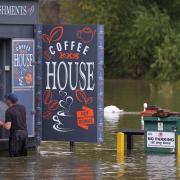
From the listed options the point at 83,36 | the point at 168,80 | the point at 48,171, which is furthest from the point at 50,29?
the point at 168,80

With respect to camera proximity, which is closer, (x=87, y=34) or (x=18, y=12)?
(x=18, y=12)

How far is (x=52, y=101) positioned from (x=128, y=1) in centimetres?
5166

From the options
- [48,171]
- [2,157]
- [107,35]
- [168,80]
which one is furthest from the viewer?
[107,35]

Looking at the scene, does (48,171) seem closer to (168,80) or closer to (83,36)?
(83,36)

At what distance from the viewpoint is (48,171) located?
51.5 feet

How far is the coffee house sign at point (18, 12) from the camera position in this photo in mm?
18297

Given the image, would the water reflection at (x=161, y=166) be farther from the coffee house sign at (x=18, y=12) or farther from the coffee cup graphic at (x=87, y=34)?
the coffee house sign at (x=18, y=12)

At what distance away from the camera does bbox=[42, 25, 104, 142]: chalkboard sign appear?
18719 millimetres

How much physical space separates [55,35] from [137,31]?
47.0 metres

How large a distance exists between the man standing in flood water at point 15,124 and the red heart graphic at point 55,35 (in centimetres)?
175

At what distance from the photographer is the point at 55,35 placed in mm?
18875

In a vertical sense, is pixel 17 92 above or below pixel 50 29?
below

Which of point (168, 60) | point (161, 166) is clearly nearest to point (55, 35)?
point (161, 166)

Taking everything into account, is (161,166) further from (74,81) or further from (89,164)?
(74,81)
